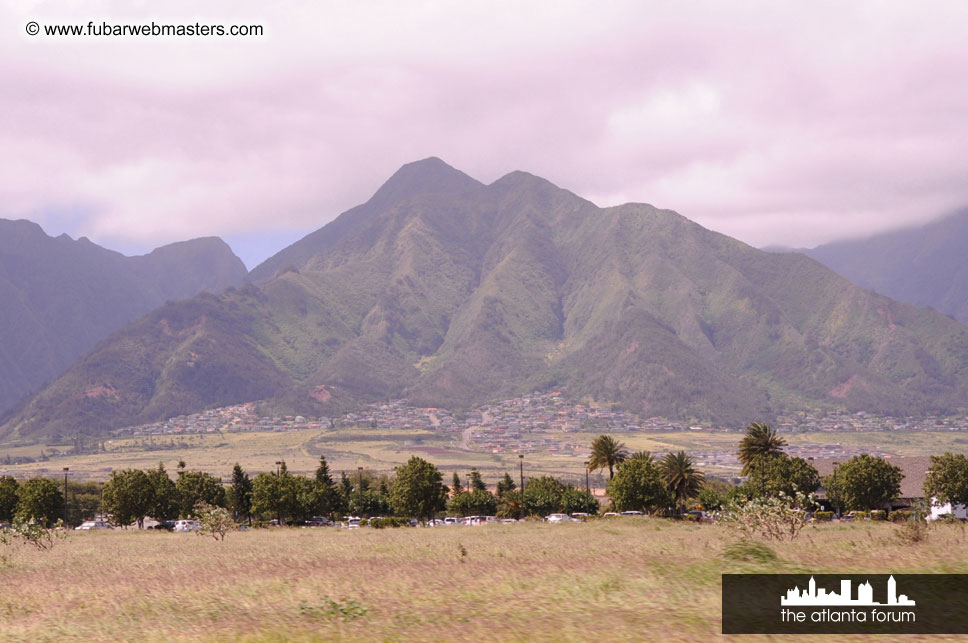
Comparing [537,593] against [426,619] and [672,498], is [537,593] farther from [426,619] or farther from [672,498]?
[672,498]

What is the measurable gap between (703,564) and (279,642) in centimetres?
1243

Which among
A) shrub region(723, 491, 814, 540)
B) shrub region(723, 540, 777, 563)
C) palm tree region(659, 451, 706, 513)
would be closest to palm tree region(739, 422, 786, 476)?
palm tree region(659, 451, 706, 513)

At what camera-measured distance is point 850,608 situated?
1659 cm

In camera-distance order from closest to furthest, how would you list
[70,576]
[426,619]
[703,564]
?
[426,619] < [703,564] < [70,576]

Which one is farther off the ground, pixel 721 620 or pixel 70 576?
pixel 721 620

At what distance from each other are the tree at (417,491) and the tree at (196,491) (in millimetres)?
24903

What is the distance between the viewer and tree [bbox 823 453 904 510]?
292 ft

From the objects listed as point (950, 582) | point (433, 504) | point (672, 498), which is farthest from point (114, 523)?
point (950, 582)

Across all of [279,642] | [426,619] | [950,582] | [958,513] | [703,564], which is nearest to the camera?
[279,642]

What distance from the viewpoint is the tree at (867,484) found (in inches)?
3501

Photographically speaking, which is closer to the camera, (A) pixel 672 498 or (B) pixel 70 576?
(B) pixel 70 576

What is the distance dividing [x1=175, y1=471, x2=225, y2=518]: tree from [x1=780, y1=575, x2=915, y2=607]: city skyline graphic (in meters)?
90.3

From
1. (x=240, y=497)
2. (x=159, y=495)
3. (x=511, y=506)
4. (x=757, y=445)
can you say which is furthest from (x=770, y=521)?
(x=240, y=497)

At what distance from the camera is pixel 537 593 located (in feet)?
64.6
